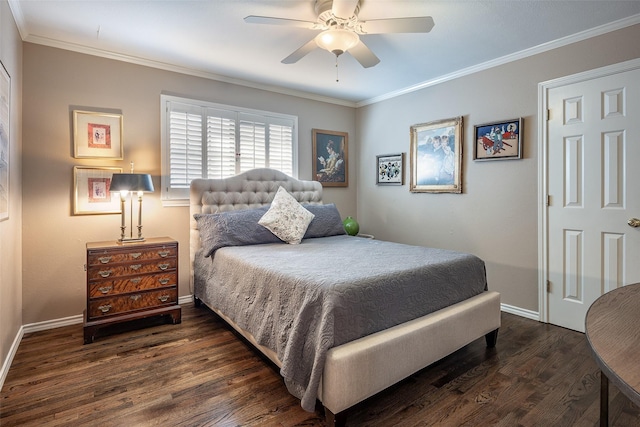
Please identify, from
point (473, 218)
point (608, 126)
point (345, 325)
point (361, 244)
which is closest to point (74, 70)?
point (361, 244)

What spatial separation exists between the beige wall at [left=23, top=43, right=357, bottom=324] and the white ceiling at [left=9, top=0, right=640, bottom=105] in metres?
0.19

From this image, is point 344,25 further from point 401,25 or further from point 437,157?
point 437,157

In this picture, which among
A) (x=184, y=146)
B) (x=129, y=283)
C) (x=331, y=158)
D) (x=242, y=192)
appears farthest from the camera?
(x=331, y=158)

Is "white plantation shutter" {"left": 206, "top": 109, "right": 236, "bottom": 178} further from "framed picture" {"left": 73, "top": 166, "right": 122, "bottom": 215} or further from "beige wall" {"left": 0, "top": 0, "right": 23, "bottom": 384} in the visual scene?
"beige wall" {"left": 0, "top": 0, "right": 23, "bottom": 384}

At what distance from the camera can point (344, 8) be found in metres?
2.06

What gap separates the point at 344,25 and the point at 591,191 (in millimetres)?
2469

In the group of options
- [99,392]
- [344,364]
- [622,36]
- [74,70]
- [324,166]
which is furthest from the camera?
[324,166]

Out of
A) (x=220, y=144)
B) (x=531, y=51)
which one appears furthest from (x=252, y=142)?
(x=531, y=51)

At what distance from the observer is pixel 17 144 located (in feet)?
8.84

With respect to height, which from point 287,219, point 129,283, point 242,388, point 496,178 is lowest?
point 242,388

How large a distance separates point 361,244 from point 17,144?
2987mm

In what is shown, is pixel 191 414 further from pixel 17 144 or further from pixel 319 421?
pixel 17 144

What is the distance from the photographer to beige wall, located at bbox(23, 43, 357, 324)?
2.91 m

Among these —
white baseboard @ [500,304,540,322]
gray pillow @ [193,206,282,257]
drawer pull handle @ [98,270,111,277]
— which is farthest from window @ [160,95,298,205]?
white baseboard @ [500,304,540,322]
